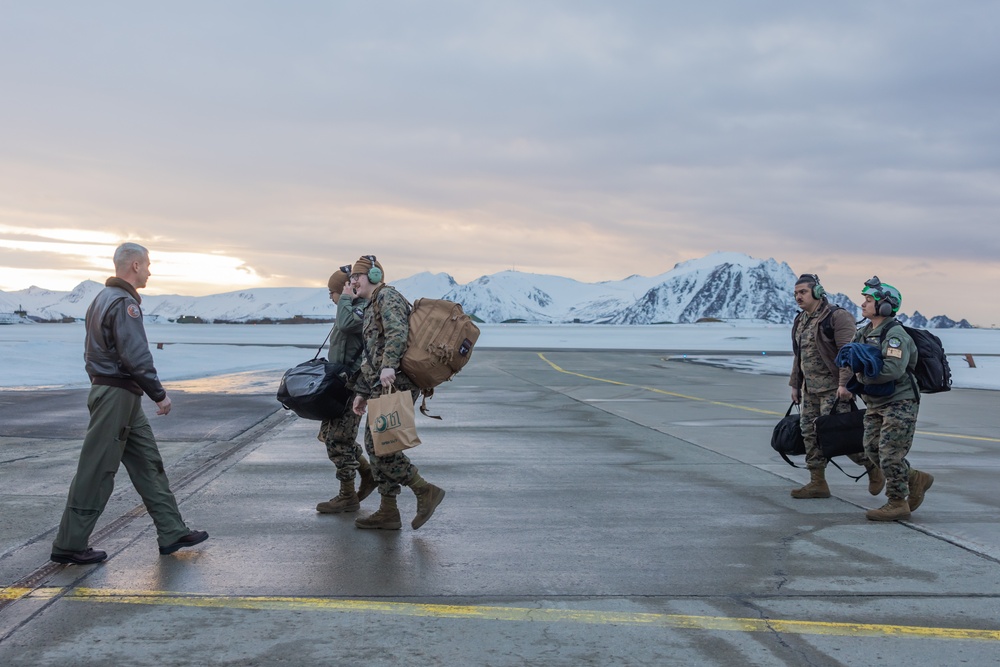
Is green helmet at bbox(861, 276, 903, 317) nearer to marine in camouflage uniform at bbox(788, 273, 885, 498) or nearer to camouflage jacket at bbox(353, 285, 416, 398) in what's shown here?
marine in camouflage uniform at bbox(788, 273, 885, 498)

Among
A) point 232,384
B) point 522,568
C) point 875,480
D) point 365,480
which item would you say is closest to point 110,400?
point 365,480

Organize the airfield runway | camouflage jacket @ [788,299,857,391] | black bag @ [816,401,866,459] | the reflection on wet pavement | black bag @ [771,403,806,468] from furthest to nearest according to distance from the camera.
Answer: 1. the reflection on wet pavement
2. black bag @ [771,403,806,468]
3. camouflage jacket @ [788,299,857,391]
4. black bag @ [816,401,866,459]
5. the airfield runway

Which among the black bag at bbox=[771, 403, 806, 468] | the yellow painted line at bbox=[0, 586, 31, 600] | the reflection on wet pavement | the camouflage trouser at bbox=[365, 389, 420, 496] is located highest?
the black bag at bbox=[771, 403, 806, 468]

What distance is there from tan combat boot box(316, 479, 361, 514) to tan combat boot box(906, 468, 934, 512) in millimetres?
4480

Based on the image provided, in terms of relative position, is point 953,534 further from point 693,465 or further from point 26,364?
point 26,364

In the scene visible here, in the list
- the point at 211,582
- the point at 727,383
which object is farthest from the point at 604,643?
the point at 727,383

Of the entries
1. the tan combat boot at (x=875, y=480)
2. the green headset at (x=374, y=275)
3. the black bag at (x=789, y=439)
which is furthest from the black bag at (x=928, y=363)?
the green headset at (x=374, y=275)

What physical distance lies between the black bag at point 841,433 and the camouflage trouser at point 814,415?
0.08m

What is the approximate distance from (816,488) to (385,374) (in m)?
4.13

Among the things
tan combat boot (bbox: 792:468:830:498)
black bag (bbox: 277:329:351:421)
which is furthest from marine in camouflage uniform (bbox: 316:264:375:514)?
tan combat boot (bbox: 792:468:830:498)

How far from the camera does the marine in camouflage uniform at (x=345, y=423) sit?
22.0ft

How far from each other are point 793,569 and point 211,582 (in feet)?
11.5

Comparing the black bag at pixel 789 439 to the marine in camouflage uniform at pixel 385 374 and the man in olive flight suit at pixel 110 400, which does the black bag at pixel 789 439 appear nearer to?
the marine in camouflage uniform at pixel 385 374

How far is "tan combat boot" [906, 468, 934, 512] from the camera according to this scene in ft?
22.3
